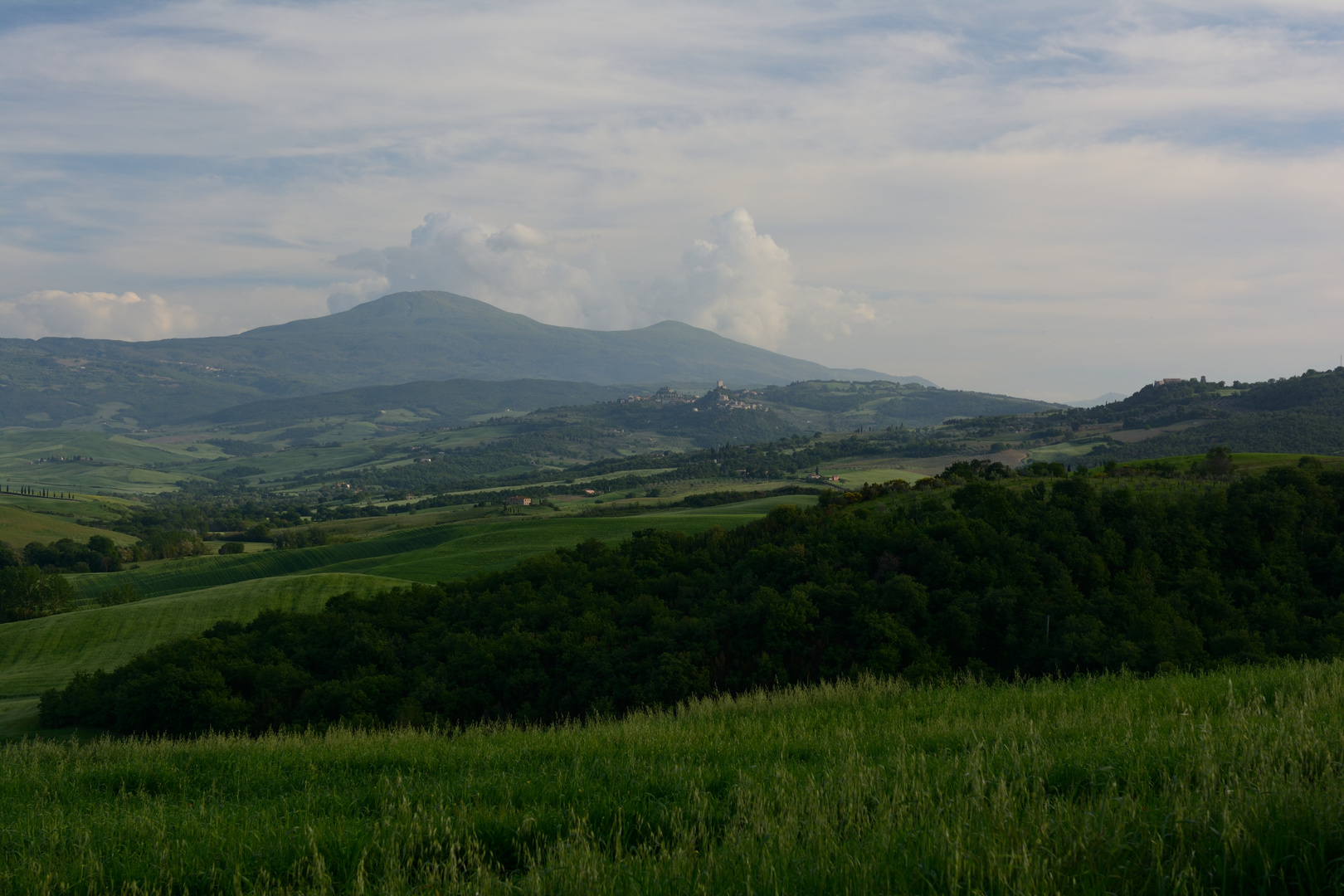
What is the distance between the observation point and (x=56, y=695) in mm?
36500

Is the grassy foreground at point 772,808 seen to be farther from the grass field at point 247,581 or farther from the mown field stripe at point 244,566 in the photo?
the mown field stripe at point 244,566

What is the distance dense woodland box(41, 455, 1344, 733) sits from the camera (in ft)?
91.6

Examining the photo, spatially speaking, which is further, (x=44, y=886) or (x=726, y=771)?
(x=726, y=771)

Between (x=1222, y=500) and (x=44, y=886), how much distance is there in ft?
133

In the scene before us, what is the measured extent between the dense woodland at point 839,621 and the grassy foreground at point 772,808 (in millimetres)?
13019

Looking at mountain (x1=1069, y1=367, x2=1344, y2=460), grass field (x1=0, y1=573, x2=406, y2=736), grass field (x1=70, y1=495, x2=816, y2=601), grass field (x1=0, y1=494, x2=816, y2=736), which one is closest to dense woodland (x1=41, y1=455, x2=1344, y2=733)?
grass field (x1=0, y1=494, x2=816, y2=736)

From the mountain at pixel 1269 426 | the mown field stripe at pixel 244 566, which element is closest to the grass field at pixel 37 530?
the mown field stripe at pixel 244 566

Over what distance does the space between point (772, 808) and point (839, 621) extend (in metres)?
24.4

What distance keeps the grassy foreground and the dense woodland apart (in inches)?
513

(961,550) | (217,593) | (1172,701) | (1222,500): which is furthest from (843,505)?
(217,593)

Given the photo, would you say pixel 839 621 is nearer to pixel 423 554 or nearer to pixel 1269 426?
pixel 423 554

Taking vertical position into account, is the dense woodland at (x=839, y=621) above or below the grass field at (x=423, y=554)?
above

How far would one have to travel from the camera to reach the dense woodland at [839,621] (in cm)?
2792

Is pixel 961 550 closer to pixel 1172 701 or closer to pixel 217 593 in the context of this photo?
pixel 1172 701
